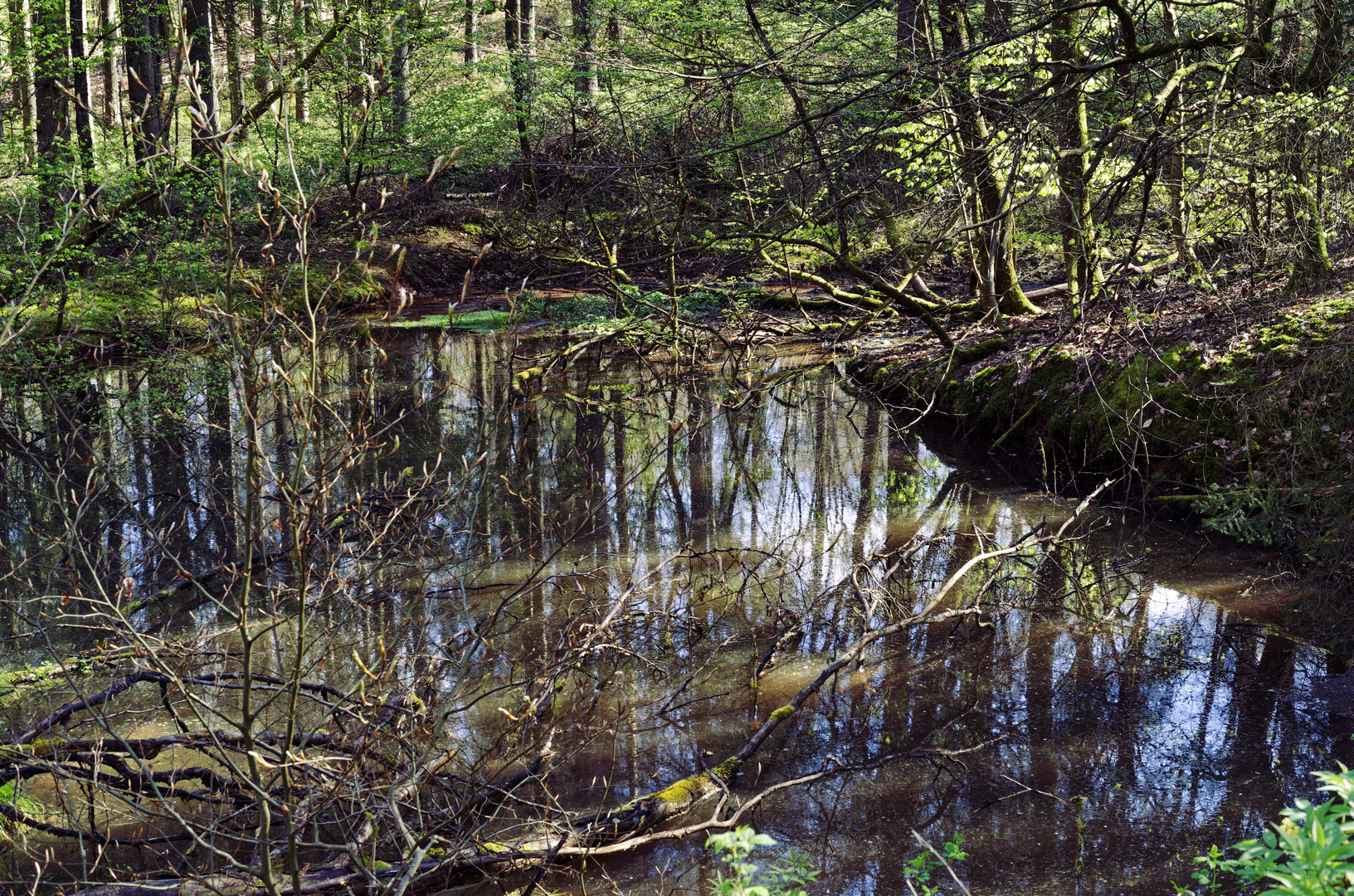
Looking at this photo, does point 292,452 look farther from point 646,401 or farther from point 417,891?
point 417,891

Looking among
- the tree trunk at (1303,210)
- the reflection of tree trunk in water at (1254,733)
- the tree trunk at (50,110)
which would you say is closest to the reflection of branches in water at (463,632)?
the reflection of tree trunk in water at (1254,733)

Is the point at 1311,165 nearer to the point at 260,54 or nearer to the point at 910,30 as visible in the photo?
the point at 910,30

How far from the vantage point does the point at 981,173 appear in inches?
261

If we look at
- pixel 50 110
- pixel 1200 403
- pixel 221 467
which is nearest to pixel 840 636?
pixel 1200 403

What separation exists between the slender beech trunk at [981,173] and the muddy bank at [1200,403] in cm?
77

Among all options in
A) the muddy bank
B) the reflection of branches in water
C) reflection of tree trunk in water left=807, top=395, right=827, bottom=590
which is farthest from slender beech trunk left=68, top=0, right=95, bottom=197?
the muddy bank

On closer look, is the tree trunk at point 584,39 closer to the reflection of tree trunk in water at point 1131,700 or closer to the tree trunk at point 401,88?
the tree trunk at point 401,88

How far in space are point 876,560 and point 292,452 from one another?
6.13 meters

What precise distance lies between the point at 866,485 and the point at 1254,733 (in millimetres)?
4678

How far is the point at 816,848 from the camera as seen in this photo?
3.95 m

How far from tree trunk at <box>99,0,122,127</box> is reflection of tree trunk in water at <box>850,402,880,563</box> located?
576 centimetres

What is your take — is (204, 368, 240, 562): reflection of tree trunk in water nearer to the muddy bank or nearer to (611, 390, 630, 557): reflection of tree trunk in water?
(611, 390, 630, 557): reflection of tree trunk in water

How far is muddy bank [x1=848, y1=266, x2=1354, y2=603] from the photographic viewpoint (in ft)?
20.7

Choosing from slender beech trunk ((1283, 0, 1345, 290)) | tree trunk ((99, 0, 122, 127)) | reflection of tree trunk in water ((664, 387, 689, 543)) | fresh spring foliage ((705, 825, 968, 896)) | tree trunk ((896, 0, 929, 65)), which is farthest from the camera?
tree trunk ((99, 0, 122, 127))
